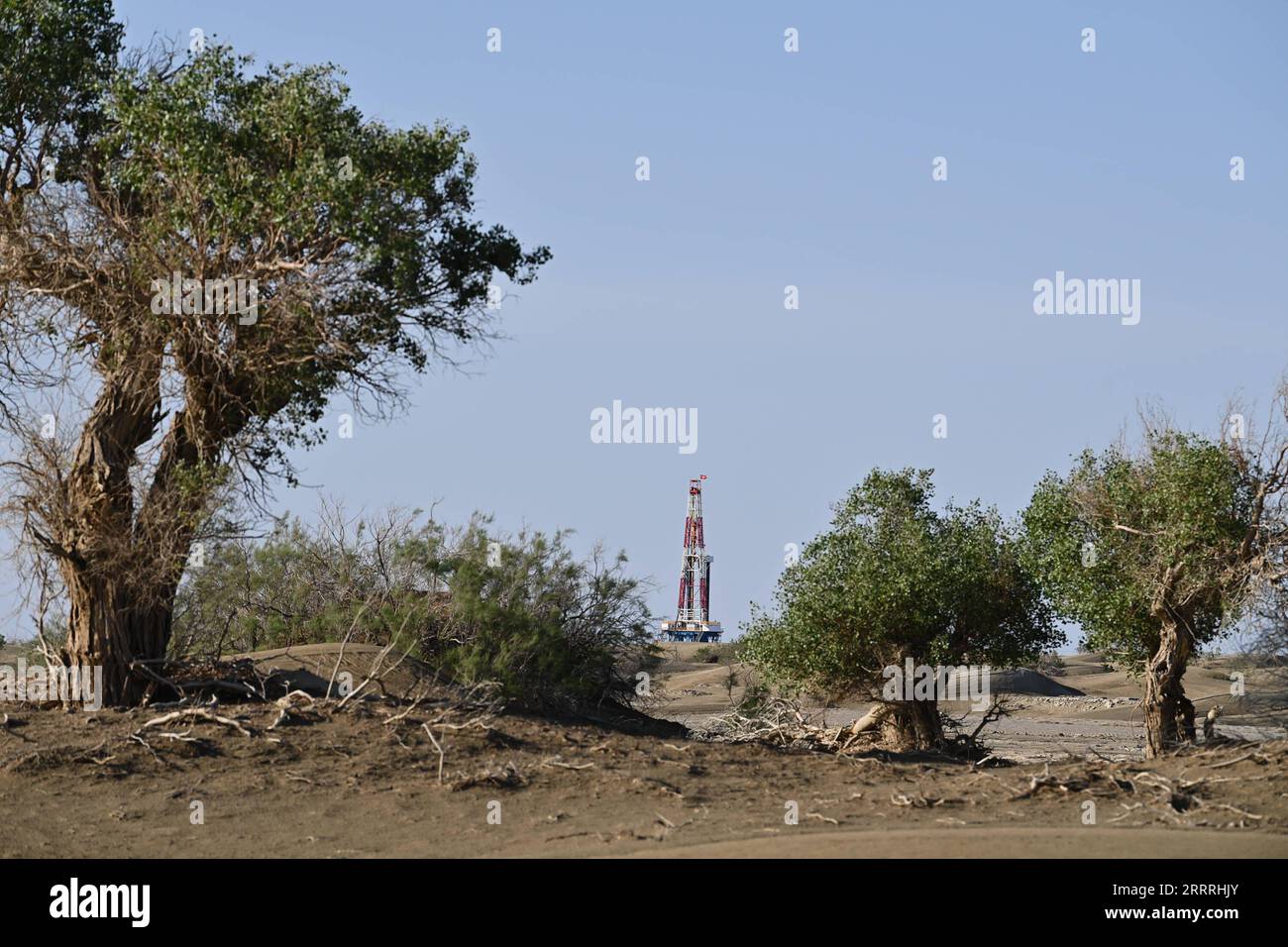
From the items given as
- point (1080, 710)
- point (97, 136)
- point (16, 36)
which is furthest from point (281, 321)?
point (1080, 710)

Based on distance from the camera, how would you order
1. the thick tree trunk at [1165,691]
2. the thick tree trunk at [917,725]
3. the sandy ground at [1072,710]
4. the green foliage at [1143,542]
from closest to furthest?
the green foliage at [1143,542] → the thick tree trunk at [1165,691] → the thick tree trunk at [917,725] → the sandy ground at [1072,710]

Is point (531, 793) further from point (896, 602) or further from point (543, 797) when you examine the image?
point (896, 602)

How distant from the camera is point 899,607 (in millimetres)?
20719

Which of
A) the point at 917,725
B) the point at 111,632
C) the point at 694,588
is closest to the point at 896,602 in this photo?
the point at 917,725

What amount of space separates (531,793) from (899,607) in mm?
8610

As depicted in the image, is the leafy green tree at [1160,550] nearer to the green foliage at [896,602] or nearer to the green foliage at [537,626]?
the green foliage at [896,602]

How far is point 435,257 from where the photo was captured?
16641 millimetres

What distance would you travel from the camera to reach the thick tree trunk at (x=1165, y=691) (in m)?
19.8

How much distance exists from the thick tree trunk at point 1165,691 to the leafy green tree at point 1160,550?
2 cm

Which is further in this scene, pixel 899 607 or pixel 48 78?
pixel 899 607

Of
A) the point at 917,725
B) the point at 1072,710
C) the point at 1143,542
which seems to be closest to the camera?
the point at 1143,542

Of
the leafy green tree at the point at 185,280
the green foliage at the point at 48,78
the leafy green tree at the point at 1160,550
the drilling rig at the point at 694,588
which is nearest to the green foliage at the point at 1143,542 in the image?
the leafy green tree at the point at 1160,550
